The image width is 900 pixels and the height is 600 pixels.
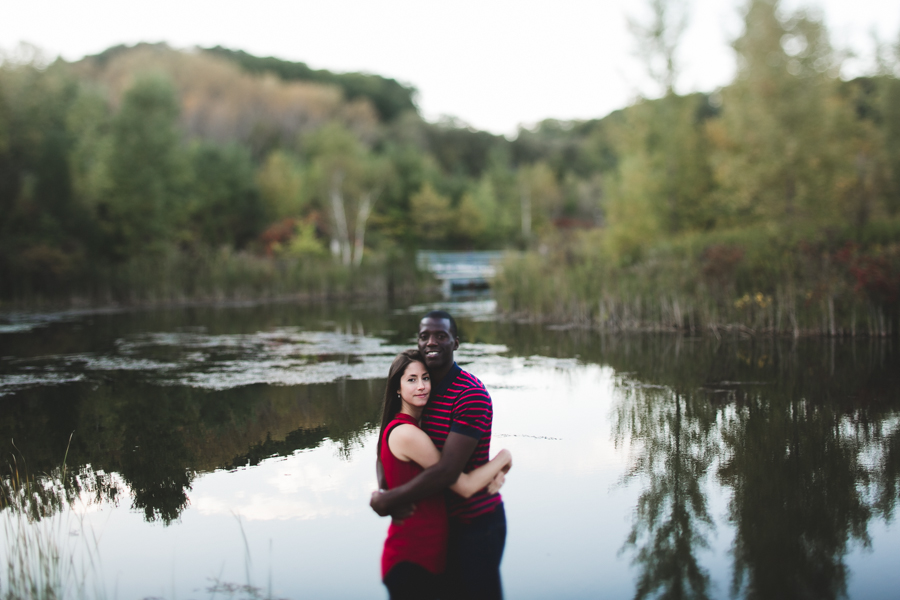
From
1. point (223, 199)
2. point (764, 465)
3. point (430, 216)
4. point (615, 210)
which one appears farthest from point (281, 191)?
point (764, 465)

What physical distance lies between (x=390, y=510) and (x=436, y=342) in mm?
711

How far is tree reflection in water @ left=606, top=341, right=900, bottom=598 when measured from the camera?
3.85 metres

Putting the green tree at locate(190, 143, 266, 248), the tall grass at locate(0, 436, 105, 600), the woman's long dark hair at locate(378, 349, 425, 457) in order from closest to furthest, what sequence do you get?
the woman's long dark hair at locate(378, 349, 425, 457), the tall grass at locate(0, 436, 105, 600), the green tree at locate(190, 143, 266, 248)

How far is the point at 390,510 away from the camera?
300 cm

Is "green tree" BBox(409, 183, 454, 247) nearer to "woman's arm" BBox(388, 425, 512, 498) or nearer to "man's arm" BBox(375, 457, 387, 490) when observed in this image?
"man's arm" BBox(375, 457, 387, 490)

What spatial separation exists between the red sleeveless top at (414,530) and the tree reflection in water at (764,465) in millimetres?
1221

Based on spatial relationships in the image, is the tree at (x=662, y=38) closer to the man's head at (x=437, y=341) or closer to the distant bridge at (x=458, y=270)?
the distant bridge at (x=458, y=270)

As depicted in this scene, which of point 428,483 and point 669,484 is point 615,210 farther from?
point 428,483

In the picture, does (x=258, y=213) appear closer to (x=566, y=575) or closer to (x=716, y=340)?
(x=716, y=340)

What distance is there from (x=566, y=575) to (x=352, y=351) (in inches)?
352

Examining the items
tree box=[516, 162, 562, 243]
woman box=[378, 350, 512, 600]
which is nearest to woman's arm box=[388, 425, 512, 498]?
woman box=[378, 350, 512, 600]

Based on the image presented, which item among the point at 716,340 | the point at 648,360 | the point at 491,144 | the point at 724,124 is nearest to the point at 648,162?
the point at 724,124

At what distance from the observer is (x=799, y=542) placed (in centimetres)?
408

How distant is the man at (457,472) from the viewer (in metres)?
2.96
